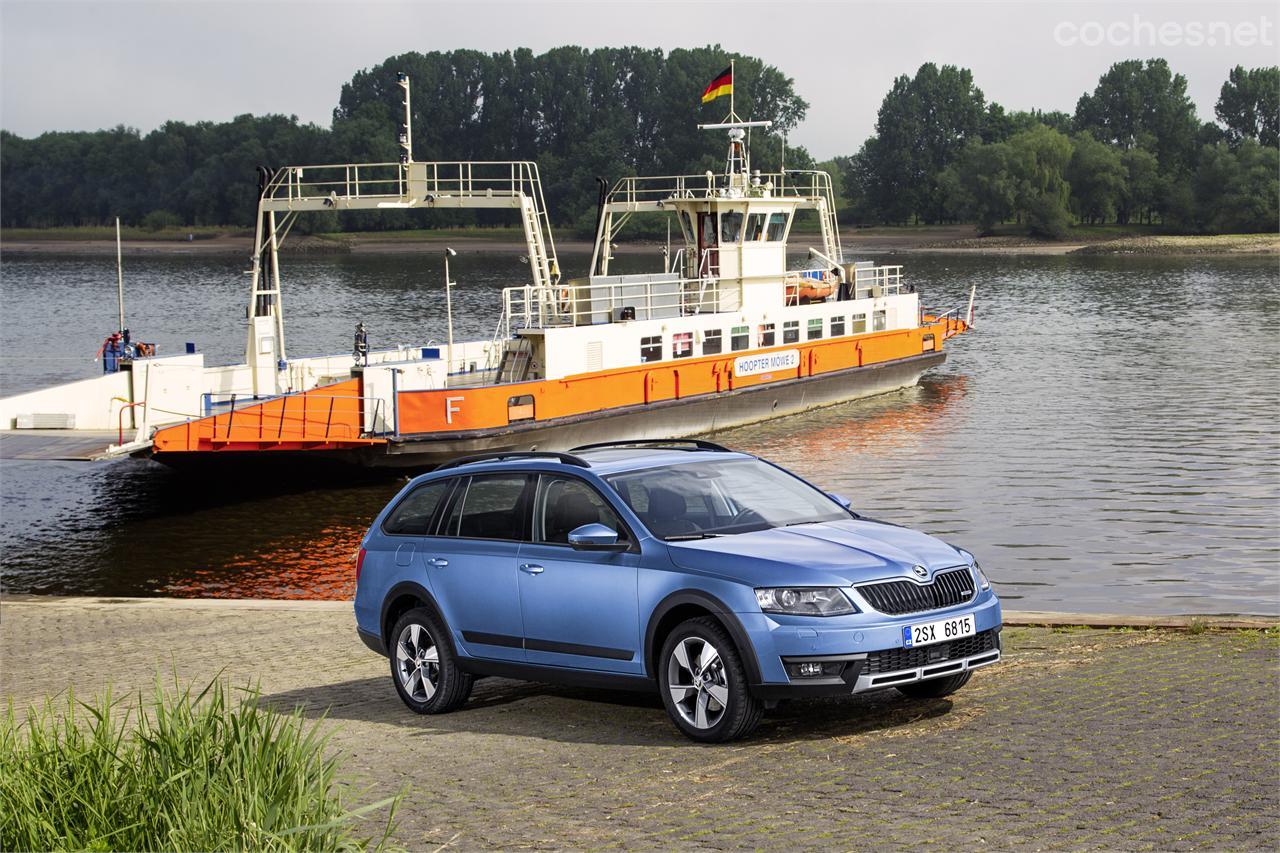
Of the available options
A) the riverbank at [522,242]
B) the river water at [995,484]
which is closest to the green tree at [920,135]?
the riverbank at [522,242]

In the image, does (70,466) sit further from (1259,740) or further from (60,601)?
(1259,740)

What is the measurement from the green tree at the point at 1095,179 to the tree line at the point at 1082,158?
5.2 inches

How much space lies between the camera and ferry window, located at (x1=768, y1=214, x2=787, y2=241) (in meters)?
38.7

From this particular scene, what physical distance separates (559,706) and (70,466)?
25.8 meters

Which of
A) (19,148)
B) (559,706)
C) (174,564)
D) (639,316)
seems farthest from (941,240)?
(559,706)

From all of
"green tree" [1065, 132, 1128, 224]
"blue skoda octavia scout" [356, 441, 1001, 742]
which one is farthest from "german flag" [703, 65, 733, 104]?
"green tree" [1065, 132, 1128, 224]

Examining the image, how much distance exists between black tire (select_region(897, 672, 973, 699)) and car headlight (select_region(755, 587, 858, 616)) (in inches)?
46.7

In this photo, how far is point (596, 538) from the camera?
9.00m

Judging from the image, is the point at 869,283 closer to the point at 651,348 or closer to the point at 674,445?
the point at 651,348

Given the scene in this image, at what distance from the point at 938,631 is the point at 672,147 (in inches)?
5942

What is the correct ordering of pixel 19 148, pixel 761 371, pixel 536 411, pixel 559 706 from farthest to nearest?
pixel 19 148 → pixel 761 371 → pixel 536 411 → pixel 559 706

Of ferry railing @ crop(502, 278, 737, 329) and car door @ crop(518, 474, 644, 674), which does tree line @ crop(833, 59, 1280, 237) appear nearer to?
ferry railing @ crop(502, 278, 737, 329)

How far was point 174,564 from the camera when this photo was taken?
909 inches

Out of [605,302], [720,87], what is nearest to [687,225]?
[720,87]
